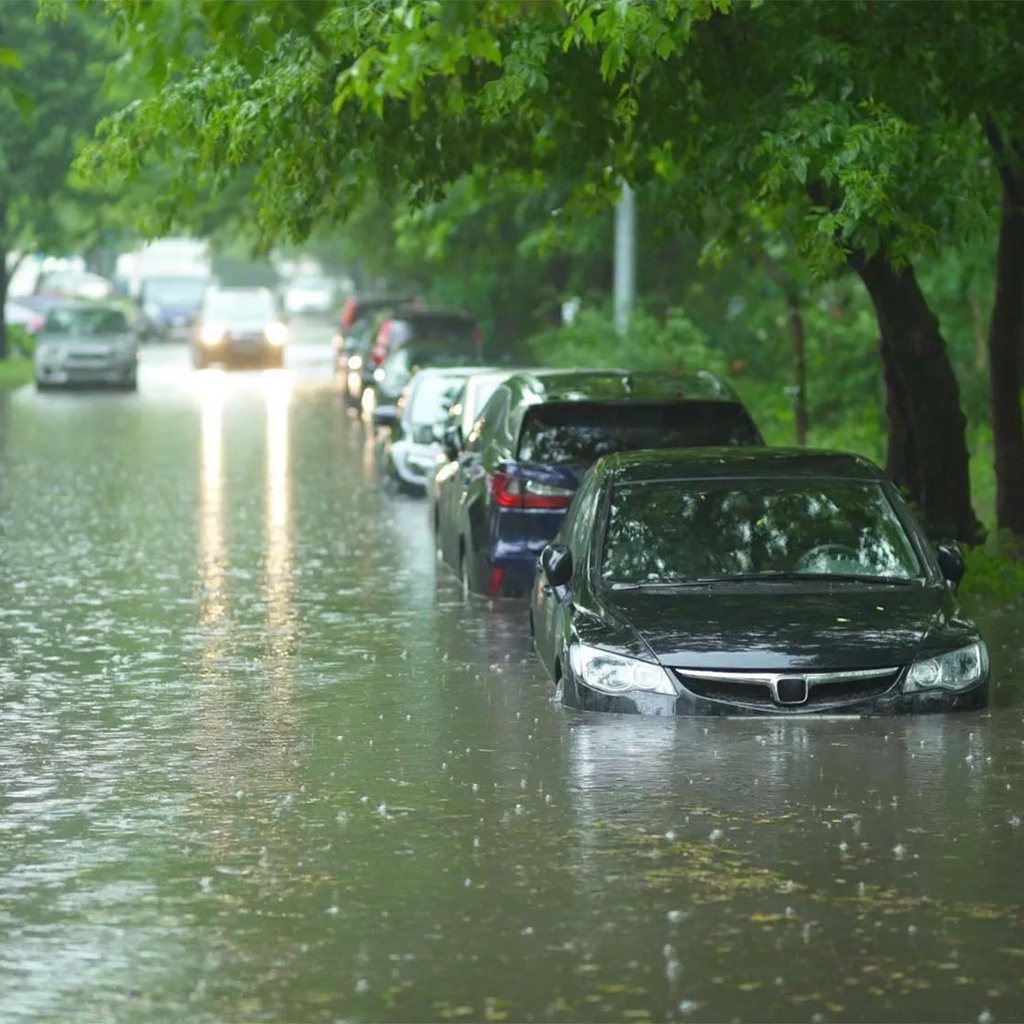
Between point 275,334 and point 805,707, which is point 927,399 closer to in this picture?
point 805,707

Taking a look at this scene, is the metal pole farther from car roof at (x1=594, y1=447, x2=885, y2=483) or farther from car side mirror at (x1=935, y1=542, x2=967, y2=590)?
car side mirror at (x1=935, y1=542, x2=967, y2=590)

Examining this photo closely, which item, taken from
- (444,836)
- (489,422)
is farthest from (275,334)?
(444,836)

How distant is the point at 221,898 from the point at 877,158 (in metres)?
8.69

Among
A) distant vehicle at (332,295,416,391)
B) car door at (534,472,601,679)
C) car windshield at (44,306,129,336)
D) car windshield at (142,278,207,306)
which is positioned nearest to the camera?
car door at (534,472,601,679)

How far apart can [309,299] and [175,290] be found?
40375 millimetres

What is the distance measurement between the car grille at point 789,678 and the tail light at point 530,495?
17.3 feet

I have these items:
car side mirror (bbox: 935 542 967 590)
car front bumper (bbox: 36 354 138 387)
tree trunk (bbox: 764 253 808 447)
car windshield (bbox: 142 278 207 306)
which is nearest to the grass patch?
car front bumper (bbox: 36 354 138 387)

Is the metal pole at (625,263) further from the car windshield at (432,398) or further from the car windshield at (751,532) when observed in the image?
the car windshield at (751,532)

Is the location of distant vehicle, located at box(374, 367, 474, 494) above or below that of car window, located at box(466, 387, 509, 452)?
below

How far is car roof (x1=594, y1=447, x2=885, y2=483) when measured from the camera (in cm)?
1302

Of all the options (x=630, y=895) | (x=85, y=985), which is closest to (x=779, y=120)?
(x=630, y=895)

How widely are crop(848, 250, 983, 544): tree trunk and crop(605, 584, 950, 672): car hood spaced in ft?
25.0

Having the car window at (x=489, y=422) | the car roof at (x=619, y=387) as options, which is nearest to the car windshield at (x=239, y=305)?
the car window at (x=489, y=422)

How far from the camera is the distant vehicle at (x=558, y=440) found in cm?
1683
